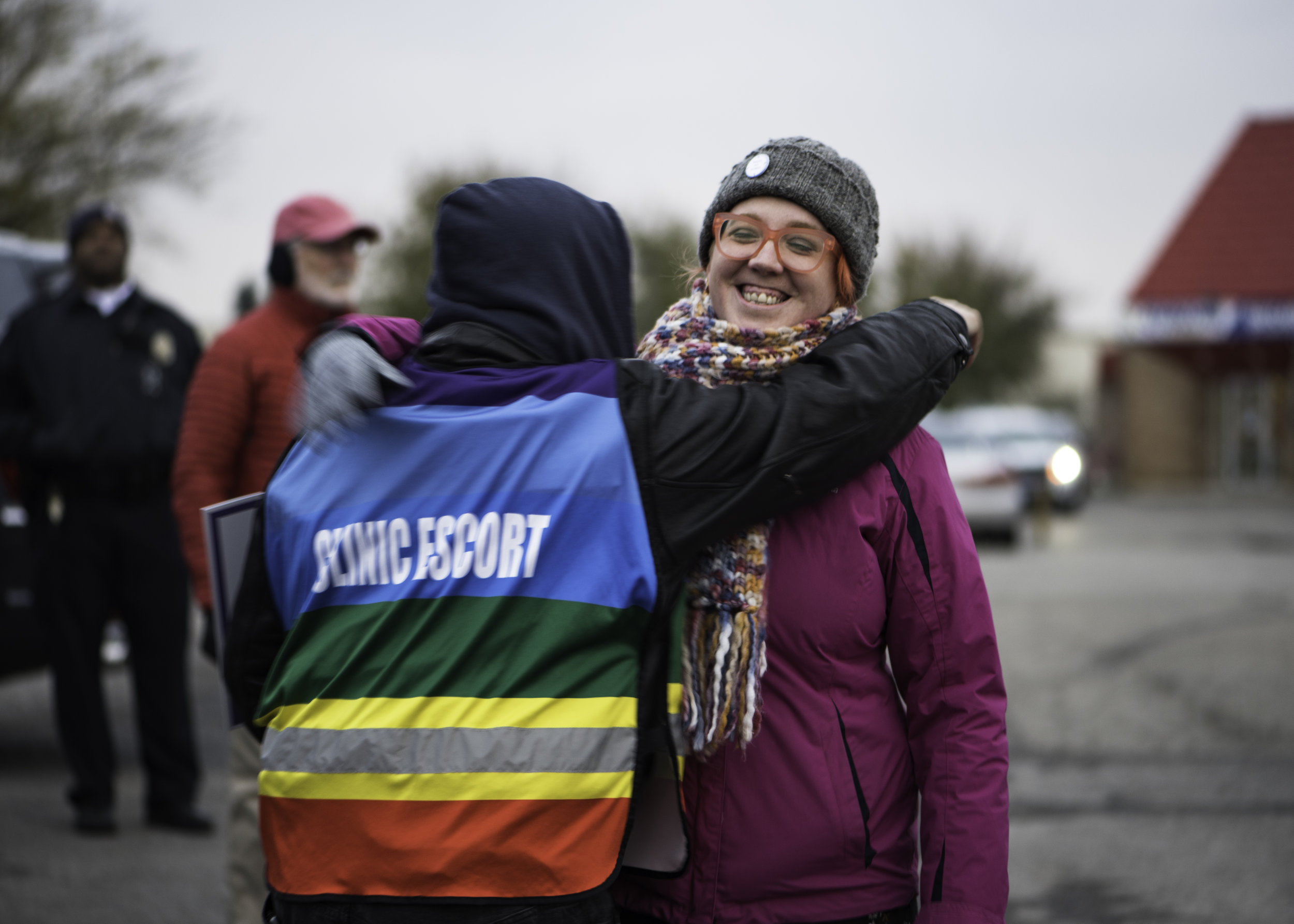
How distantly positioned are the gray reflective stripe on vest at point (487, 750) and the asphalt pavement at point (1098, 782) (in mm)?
2856

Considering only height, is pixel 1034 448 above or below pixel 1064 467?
above

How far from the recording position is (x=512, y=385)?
5.82ft

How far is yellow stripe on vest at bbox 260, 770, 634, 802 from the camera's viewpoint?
169 centimetres

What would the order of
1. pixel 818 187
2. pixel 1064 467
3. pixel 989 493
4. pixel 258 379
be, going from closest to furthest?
pixel 818 187 → pixel 258 379 → pixel 989 493 → pixel 1064 467

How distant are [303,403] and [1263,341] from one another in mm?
34669

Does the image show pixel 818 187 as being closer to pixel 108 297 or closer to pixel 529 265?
pixel 529 265

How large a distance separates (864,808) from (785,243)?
0.85 metres

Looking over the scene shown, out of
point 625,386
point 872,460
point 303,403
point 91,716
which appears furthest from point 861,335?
point 91,716

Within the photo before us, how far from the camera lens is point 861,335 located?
78.4 inches

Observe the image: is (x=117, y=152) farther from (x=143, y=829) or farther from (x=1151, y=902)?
(x=1151, y=902)

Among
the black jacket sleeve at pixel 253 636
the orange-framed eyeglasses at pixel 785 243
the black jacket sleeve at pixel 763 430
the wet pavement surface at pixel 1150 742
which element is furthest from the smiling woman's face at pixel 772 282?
the wet pavement surface at pixel 1150 742

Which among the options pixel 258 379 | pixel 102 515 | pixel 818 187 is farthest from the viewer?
pixel 102 515

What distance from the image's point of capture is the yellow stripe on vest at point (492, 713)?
169 cm

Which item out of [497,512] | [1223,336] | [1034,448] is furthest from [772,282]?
[1223,336]
